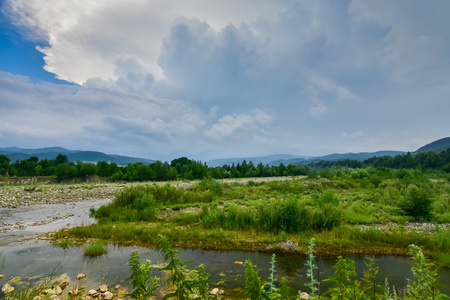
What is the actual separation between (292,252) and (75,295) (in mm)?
7563

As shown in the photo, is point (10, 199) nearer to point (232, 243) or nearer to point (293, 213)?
point (232, 243)

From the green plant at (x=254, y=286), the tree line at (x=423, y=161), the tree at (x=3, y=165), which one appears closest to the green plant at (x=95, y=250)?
the green plant at (x=254, y=286)

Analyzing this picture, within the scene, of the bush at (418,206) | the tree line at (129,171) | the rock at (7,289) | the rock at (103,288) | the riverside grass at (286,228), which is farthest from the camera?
the tree line at (129,171)

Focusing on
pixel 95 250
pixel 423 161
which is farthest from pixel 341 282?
pixel 423 161

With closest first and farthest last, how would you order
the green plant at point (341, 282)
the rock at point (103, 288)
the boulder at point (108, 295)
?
the green plant at point (341, 282) < the boulder at point (108, 295) < the rock at point (103, 288)

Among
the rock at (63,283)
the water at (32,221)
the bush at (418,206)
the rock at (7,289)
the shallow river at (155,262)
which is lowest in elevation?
the water at (32,221)

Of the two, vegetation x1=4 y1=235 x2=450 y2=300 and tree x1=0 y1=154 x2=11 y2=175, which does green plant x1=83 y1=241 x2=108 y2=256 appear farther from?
tree x1=0 y1=154 x2=11 y2=175

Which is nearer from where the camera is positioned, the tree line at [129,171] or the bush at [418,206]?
the bush at [418,206]

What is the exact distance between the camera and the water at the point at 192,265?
7199mm

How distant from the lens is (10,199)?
2545 centimetres

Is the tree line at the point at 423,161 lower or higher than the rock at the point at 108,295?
higher

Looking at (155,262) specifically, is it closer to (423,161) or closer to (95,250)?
(95,250)

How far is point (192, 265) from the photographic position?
859cm

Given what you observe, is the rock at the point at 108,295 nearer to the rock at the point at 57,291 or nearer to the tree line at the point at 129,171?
the rock at the point at 57,291
